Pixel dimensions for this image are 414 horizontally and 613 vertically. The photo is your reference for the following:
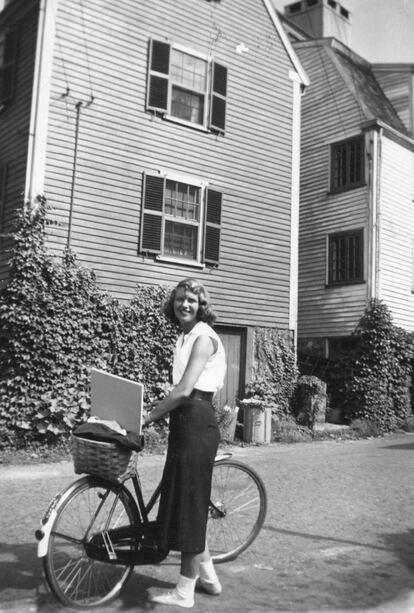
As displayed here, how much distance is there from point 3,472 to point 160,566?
4.47 meters

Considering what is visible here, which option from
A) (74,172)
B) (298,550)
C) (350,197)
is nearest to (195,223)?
(74,172)

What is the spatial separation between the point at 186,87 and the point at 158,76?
752mm

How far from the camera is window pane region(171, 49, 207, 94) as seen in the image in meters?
12.9

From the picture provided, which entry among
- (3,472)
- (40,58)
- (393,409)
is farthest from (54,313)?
(393,409)

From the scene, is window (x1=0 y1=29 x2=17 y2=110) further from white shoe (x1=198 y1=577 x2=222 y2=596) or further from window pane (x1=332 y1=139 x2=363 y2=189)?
white shoe (x1=198 y1=577 x2=222 y2=596)

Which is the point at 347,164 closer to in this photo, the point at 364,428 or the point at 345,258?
the point at 345,258

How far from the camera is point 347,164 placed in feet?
57.9

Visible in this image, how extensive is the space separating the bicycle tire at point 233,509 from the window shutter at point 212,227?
29.2ft

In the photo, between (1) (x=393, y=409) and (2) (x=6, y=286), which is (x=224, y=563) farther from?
(1) (x=393, y=409)

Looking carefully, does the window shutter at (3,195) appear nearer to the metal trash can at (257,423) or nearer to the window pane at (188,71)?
the window pane at (188,71)

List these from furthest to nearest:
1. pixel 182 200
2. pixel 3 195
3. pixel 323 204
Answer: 1. pixel 323 204
2. pixel 182 200
3. pixel 3 195

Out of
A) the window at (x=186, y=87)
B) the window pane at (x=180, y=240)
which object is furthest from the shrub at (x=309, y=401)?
the window at (x=186, y=87)

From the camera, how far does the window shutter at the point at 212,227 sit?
12.8 metres

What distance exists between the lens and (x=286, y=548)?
443 cm
